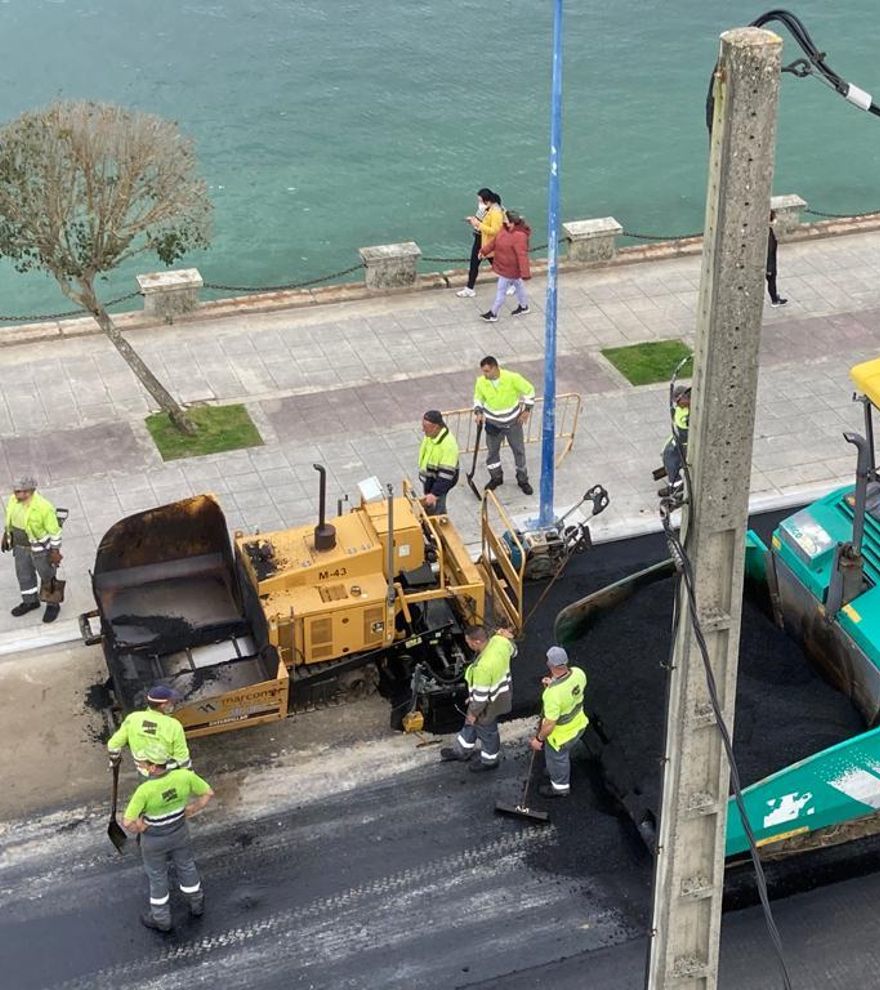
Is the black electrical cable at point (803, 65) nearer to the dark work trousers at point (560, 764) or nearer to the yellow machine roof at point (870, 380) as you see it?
the yellow machine roof at point (870, 380)

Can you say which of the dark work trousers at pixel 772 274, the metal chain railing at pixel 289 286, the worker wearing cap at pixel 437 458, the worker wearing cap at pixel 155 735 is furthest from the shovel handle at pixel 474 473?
the worker wearing cap at pixel 155 735

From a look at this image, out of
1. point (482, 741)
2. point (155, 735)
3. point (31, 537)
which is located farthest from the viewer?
point (31, 537)

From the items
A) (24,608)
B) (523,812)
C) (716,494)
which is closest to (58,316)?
(24,608)

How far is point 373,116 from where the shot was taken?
2983 cm

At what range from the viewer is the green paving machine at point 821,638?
31.3ft

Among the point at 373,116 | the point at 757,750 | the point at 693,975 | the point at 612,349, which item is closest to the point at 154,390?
the point at 612,349

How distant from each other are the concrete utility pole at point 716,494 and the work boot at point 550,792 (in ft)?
13.4

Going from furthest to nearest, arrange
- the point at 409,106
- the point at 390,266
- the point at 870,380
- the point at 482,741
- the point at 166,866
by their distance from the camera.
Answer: the point at 409,106, the point at 390,266, the point at 482,741, the point at 870,380, the point at 166,866

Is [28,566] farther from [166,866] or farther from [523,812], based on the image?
[523,812]

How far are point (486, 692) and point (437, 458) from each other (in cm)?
300

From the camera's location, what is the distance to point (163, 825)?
9.45m

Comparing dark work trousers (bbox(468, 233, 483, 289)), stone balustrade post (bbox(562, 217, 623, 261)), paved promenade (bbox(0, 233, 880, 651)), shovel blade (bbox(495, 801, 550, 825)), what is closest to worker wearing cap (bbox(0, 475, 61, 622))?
paved promenade (bbox(0, 233, 880, 651))

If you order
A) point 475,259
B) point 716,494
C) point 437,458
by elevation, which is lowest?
point 437,458

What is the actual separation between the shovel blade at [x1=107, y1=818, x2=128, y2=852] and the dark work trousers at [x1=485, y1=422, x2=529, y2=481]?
5.61 meters
